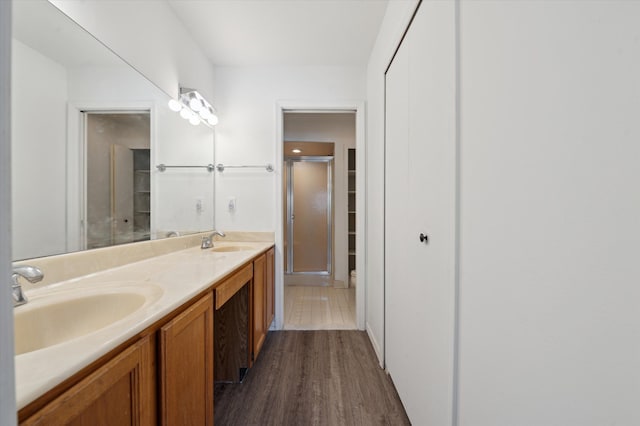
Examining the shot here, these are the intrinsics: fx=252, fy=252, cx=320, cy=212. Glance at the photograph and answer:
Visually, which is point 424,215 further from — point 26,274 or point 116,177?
point 116,177

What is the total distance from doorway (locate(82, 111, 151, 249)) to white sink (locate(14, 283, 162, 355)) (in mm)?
386

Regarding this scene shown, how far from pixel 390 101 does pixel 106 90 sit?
149cm

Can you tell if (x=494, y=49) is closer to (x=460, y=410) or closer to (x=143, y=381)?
(x=460, y=410)

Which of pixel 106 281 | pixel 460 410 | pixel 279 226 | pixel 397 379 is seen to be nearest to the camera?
pixel 460 410

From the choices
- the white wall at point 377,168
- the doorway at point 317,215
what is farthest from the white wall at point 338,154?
the white wall at point 377,168

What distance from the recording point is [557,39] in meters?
0.47

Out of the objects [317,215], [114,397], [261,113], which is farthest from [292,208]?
[114,397]

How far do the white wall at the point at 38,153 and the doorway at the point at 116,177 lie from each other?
11cm

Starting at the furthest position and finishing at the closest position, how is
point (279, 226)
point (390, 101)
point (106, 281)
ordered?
1. point (279, 226)
2. point (390, 101)
3. point (106, 281)

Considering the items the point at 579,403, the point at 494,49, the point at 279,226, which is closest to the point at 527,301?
the point at 579,403

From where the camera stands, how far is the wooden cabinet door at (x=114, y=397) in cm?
43

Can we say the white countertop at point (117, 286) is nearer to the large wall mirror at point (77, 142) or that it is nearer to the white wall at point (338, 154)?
the large wall mirror at point (77, 142)

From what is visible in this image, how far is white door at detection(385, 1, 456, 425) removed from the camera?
0.85 m

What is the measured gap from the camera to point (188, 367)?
825 mm
